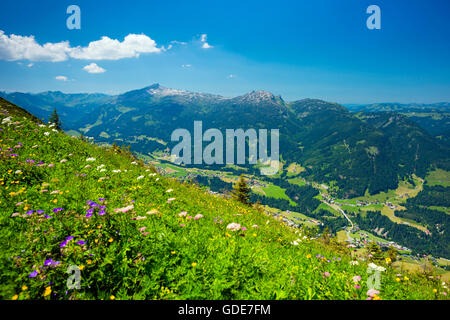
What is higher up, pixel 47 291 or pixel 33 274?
pixel 33 274

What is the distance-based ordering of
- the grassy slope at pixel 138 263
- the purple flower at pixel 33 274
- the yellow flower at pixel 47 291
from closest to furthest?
the yellow flower at pixel 47 291, the purple flower at pixel 33 274, the grassy slope at pixel 138 263

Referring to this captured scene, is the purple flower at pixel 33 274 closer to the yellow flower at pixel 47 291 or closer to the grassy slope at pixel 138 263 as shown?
the grassy slope at pixel 138 263

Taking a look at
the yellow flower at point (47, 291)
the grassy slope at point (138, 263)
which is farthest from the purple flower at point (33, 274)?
the yellow flower at point (47, 291)

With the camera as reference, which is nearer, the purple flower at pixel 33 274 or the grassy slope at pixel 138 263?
the purple flower at pixel 33 274

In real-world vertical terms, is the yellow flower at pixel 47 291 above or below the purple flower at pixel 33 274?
below

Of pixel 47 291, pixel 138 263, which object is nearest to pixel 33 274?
pixel 47 291

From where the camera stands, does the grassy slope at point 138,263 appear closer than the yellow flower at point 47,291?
No

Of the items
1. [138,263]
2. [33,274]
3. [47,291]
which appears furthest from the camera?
[138,263]

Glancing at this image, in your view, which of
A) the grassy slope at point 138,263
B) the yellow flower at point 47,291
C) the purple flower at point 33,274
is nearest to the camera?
the yellow flower at point 47,291

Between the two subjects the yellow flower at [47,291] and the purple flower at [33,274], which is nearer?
the yellow flower at [47,291]

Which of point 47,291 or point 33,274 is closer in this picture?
point 47,291

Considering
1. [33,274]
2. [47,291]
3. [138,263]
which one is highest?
[33,274]

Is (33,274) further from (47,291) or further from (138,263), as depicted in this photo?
(138,263)
